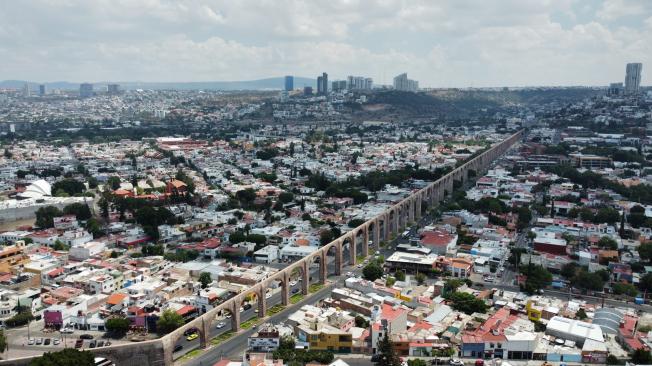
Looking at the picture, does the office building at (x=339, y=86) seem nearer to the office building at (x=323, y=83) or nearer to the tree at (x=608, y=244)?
the office building at (x=323, y=83)

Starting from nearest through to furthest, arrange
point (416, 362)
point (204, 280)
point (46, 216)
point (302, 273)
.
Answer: point (416, 362) < point (302, 273) < point (204, 280) < point (46, 216)

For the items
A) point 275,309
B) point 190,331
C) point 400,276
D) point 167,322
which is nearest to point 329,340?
point 275,309

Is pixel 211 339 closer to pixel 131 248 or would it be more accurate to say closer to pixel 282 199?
pixel 131 248

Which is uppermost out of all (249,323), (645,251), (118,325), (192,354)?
(645,251)

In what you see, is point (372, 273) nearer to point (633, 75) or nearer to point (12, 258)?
point (12, 258)

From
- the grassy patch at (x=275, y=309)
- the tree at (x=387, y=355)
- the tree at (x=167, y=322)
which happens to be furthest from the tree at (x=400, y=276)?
the tree at (x=167, y=322)

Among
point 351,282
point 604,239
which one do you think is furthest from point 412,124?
point 351,282
